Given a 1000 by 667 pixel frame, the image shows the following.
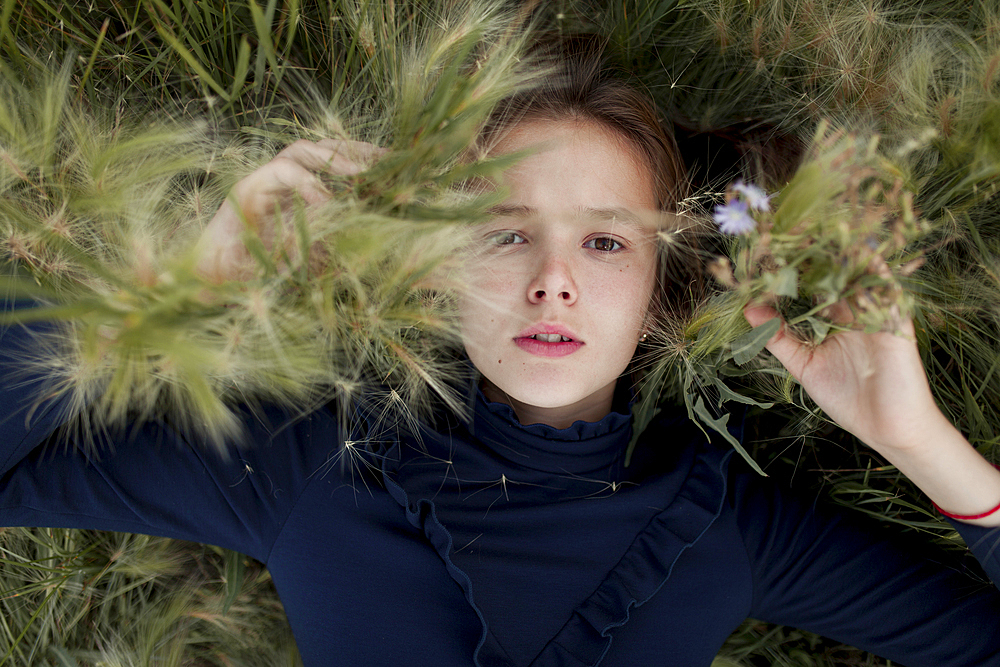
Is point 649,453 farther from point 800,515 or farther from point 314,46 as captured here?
point 314,46

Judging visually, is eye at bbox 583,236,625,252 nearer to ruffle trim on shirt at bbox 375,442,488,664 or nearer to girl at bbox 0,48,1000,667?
girl at bbox 0,48,1000,667

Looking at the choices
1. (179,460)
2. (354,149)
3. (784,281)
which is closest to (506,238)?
(354,149)

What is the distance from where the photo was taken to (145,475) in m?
1.33

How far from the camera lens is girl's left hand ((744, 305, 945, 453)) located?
44.4 inches

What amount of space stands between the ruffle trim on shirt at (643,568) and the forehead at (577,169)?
63cm

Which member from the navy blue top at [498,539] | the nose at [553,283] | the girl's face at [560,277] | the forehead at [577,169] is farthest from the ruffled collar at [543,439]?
the forehead at [577,169]

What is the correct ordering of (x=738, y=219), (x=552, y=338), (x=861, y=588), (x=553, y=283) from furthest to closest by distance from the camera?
1. (x=861, y=588)
2. (x=552, y=338)
3. (x=553, y=283)
4. (x=738, y=219)

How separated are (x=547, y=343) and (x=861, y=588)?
0.87 metres

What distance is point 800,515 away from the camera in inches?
60.0

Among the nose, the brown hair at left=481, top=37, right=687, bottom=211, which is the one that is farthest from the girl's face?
the brown hair at left=481, top=37, right=687, bottom=211

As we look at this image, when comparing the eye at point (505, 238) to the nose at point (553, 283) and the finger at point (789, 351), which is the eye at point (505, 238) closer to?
the nose at point (553, 283)

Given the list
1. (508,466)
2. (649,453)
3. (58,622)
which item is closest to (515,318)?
(508,466)

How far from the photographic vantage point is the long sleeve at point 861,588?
137 centimetres

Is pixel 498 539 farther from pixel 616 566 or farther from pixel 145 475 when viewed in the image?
pixel 145 475
